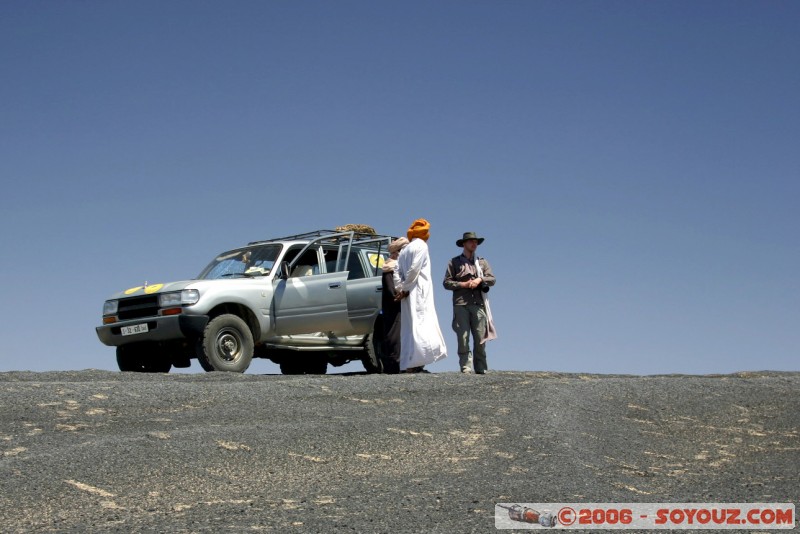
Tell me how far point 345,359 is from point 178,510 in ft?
35.9

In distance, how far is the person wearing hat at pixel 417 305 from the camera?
15266 mm

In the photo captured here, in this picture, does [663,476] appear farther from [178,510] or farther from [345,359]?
[345,359]

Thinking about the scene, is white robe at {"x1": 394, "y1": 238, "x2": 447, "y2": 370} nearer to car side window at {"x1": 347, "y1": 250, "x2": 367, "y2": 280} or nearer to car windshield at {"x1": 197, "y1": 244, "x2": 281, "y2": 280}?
car side window at {"x1": 347, "y1": 250, "x2": 367, "y2": 280}

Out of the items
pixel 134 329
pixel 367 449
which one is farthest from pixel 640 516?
pixel 134 329

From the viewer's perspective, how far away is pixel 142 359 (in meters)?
16.7

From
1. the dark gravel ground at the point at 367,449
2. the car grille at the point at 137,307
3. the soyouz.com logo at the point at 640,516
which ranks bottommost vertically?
the soyouz.com logo at the point at 640,516

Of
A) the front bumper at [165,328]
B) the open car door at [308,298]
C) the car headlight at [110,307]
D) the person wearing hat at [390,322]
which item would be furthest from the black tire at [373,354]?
the car headlight at [110,307]

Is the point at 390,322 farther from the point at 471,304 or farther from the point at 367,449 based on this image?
the point at 367,449

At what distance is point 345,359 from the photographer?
18312 mm

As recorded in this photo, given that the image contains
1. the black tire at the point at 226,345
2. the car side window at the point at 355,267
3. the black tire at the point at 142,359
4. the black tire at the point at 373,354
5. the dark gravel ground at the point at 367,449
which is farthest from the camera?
the black tire at the point at 373,354

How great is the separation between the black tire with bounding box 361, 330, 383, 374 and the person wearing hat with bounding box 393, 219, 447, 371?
217cm

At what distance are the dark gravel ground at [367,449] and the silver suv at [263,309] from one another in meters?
1.83

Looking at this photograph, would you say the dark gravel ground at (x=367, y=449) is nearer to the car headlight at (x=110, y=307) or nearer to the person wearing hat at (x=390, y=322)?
the person wearing hat at (x=390, y=322)

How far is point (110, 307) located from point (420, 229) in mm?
4980
